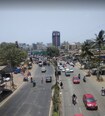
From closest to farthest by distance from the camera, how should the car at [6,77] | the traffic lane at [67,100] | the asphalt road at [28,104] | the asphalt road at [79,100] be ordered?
the asphalt road at [79,100] → the traffic lane at [67,100] → the asphalt road at [28,104] → the car at [6,77]

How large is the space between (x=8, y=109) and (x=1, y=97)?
320 inches

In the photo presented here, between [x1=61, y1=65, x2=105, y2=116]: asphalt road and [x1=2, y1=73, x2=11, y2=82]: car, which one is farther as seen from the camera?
[x1=2, y1=73, x2=11, y2=82]: car

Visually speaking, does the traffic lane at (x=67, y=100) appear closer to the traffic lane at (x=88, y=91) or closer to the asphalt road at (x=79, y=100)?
the asphalt road at (x=79, y=100)

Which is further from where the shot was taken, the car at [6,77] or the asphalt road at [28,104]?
the car at [6,77]

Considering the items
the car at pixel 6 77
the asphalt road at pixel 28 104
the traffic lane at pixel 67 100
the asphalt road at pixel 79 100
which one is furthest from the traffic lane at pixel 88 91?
the car at pixel 6 77

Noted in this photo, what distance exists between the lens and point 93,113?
117 feet

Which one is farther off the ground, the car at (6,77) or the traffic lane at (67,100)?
the traffic lane at (67,100)

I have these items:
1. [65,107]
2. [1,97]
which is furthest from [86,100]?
[1,97]

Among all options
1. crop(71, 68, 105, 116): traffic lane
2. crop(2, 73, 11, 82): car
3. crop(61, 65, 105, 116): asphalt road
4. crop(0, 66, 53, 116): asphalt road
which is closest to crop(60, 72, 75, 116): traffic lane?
crop(61, 65, 105, 116): asphalt road

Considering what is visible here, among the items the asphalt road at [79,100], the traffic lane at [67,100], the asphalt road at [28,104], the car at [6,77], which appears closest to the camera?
the asphalt road at [79,100]

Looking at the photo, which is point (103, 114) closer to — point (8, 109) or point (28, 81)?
point (8, 109)

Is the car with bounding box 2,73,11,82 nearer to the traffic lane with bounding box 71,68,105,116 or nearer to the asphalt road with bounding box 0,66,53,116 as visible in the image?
the asphalt road with bounding box 0,66,53,116

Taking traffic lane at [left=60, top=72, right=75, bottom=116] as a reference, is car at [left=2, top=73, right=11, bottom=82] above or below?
below

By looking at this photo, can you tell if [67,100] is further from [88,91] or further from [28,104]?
[88,91]
